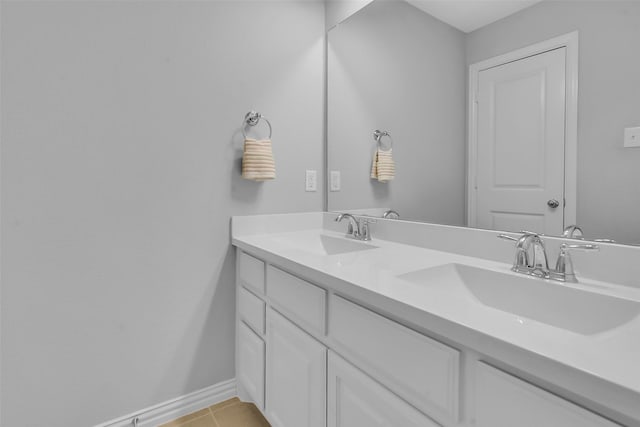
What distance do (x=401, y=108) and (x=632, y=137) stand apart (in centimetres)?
82

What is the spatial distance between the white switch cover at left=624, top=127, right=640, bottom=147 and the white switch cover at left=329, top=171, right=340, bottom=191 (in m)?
1.21

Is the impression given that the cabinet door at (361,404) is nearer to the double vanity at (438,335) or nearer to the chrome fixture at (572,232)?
the double vanity at (438,335)

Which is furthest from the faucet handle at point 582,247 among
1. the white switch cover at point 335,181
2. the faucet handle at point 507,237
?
the white switch cover at point 335,181

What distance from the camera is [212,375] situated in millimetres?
1613

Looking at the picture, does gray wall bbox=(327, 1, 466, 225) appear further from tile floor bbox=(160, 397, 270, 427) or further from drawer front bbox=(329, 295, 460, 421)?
tile floor bbox=(160, 397, 270, 427)

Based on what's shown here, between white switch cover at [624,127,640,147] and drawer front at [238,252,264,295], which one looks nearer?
white switch cover at [624,127,640,147]

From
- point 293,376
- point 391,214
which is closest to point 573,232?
point 391,214

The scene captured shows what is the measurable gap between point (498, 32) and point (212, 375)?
1.82 m

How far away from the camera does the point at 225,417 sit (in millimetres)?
1522

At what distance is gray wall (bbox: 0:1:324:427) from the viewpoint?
120 cm

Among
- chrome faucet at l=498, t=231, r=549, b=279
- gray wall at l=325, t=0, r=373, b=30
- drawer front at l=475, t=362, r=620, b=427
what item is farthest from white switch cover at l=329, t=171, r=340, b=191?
drawer front at l=475, t=362, r=620, b=427

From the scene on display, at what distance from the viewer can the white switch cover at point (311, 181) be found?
6.02 feet

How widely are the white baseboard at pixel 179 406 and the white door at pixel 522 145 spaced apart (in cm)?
139

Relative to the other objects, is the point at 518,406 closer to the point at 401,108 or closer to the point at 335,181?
the point at 401,108
